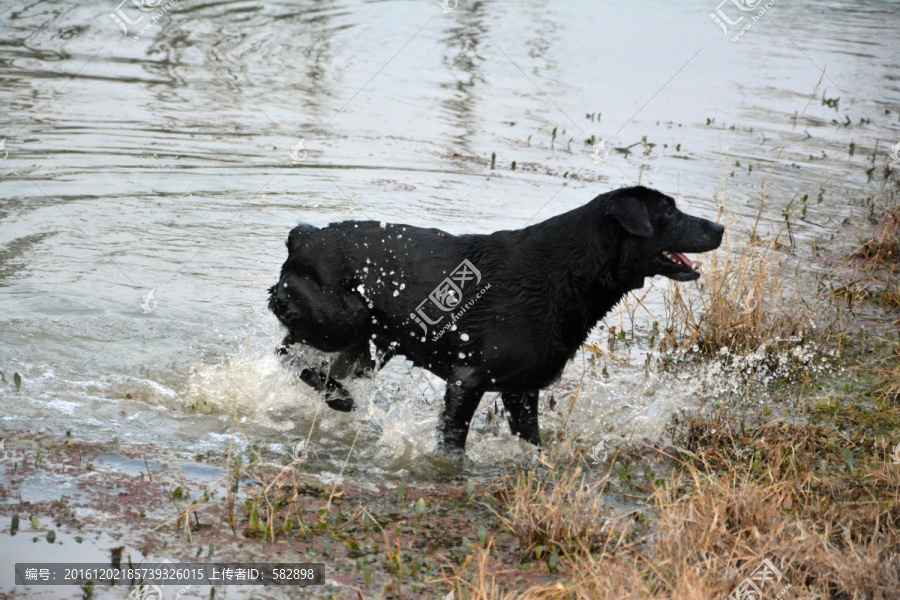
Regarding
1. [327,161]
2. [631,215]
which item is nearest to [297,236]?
[631,215]

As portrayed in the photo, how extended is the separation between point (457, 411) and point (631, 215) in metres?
1.57

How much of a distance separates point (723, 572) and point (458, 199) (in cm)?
756

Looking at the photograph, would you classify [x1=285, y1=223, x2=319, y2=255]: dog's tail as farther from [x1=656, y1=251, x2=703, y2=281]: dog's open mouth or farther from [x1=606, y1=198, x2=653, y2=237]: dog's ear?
[x1=656, y1=251, x2=703, y2=281]: dog's open mouth

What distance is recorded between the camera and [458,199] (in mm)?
11305

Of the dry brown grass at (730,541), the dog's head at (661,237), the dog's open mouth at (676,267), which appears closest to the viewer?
the dry brown grass at (730,541)

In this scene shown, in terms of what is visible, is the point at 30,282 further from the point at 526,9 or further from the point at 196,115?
the point at 526,9

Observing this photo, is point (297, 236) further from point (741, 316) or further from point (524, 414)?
point (741, 316)

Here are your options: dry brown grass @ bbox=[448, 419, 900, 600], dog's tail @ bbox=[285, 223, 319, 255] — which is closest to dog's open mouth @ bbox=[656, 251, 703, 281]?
dry brown grass @ bbox=[448, 419, 900, 600]

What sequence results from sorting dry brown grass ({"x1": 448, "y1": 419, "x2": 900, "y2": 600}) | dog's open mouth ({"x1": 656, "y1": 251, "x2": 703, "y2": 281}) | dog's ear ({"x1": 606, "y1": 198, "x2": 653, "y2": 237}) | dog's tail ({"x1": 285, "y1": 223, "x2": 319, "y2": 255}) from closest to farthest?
dry brown grass ({"x1": 448, "y1": 419, "x2": 900, "y2": 600}), dog's ear ({"x1": 606, "y1": 198, "x2": 653, "y2": 237}), dog's open mouth ({"x1": 656, "y1": 251, "x2": 703, "y2": 281}), dog's tail ({"x1": 285, "y1": 223, "x2": 319, "y2": 255})

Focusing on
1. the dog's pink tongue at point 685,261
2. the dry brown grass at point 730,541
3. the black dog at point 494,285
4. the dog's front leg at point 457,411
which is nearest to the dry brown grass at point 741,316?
the dog's pink tongue at point 685,261

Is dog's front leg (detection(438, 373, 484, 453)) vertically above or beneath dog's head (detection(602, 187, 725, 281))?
beneath

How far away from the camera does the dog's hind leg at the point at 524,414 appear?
6062 mm

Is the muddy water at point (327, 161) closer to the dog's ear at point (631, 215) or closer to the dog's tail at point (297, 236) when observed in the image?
the dog's tail at point (297, 236)

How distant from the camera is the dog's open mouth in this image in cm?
571
